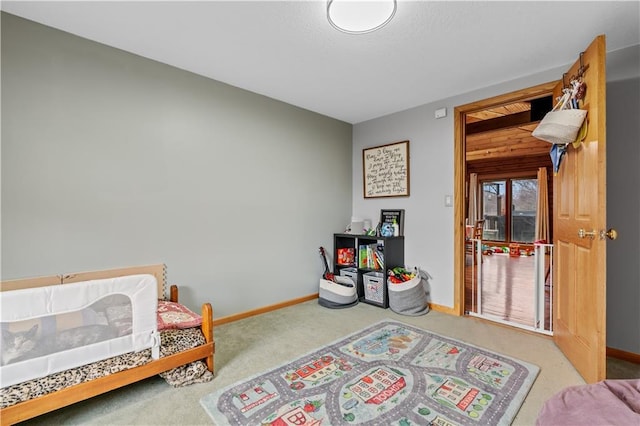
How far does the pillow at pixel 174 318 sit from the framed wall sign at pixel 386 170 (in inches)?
101

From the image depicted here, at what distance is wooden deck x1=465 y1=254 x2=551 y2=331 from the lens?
3114 mm

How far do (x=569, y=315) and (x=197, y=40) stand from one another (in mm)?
3340

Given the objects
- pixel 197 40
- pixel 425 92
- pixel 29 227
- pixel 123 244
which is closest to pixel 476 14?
pixel 425 92

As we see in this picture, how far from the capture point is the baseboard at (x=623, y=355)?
217cm

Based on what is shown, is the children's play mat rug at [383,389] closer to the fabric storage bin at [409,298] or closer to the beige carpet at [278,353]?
the beige carpet at [278,353]

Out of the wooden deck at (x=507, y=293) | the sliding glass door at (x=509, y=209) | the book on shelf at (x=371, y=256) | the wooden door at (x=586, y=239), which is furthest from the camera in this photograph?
the sliding glass door at (x=509, y=209)

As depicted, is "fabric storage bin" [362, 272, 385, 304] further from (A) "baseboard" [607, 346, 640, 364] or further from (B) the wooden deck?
(A) "baseboard" [607, 346, 640, 364]

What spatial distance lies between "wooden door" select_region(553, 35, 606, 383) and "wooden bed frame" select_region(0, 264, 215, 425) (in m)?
2.35

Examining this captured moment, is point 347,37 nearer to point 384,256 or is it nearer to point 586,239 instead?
point 586,239

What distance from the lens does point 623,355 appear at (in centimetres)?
222

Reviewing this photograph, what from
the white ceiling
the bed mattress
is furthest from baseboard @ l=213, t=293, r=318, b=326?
the white ceiling

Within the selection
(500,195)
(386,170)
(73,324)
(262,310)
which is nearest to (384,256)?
(386,170)

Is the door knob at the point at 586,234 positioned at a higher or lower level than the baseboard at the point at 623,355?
higher

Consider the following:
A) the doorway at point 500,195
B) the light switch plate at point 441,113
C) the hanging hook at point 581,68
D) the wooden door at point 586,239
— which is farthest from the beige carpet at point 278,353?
the light switch plate at point 441,113
